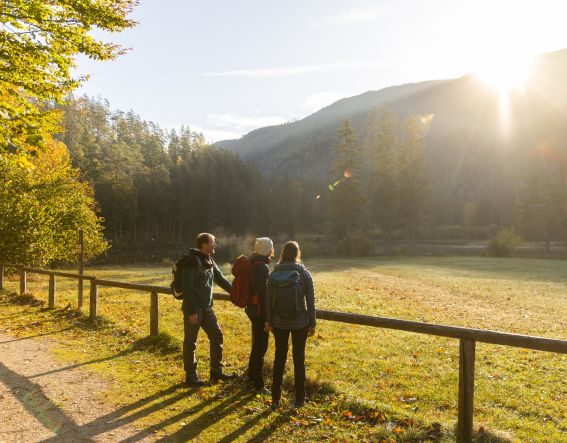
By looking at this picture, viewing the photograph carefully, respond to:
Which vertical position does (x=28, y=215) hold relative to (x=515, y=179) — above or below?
below

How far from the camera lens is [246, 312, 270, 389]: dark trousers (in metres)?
7.22

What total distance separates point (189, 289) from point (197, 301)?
307mm

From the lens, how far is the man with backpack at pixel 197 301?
7371 mm

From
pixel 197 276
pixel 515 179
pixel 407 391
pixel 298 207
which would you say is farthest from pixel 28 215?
pixel 515 179

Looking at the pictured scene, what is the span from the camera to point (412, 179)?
2741 inches

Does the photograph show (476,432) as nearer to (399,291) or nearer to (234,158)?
(399,291)

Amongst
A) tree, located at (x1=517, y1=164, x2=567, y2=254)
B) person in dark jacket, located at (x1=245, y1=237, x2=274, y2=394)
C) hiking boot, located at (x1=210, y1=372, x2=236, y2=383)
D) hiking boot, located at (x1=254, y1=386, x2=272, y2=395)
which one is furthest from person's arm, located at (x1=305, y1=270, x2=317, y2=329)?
tree, located at (x1=517, y1=164, x2=567, y2=254)

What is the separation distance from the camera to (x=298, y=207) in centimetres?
11062

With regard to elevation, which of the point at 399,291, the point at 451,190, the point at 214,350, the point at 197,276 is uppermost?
the point at 451,190

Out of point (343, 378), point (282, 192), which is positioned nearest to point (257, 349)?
point (343, 378)

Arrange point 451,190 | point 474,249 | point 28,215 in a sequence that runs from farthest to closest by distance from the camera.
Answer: point 451,190
point 474,249
point 28,215

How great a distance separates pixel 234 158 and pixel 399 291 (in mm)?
96056

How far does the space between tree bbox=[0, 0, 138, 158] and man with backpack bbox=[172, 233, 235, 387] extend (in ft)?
12.9

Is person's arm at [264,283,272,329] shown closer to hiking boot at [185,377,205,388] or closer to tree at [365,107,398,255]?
hiking boot at [185,377,205,388]
